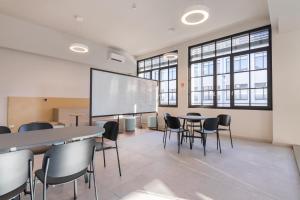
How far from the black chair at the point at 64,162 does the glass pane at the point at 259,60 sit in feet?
16.5

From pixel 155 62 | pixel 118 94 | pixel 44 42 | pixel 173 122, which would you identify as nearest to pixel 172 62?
pixel 155 62

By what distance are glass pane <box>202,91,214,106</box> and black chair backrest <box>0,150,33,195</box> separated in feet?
17.7

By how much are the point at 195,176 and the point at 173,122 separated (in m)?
1.64

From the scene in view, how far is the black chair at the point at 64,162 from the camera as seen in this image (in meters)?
1.38

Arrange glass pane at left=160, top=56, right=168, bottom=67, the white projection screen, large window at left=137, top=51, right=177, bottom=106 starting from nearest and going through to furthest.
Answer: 1. the white projection screen
2. large window at left=137, top=51, right=177, bottom=106
3. glass pane at left=160, top=56, right=168, bottom=67

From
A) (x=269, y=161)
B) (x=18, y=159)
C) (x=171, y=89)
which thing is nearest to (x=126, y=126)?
(x=171, y=89)

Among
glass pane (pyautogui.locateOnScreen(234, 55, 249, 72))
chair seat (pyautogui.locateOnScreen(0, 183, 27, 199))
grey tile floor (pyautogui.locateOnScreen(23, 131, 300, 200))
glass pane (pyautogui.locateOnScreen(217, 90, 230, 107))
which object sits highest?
glass pane (pyautogui.locateOnScreen(234, 55, 249, 72))

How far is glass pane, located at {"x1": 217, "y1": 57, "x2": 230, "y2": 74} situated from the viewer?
5301 mm

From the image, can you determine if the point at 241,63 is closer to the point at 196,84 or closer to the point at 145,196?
the point at 196,84

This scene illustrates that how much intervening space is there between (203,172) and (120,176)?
135 cm

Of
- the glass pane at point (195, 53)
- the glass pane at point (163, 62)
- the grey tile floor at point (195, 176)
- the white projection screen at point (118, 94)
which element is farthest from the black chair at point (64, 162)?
the glass pane at point (163, 62)

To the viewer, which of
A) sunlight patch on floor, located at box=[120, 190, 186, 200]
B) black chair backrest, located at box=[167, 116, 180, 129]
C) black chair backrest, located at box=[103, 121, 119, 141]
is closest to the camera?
sunlight patch on floor, located at box=[120, 190, 186, 200]

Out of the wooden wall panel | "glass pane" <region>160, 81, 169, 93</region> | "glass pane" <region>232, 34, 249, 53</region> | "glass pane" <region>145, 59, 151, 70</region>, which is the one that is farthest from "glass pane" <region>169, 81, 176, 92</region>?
the wooden wall panel

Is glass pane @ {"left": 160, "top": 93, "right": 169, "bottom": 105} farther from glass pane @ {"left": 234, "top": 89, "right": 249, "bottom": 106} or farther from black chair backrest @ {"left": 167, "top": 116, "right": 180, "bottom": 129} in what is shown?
black chair backrest @ {"left": 167, "top": 116, "right": 180, "bottom": 129}
